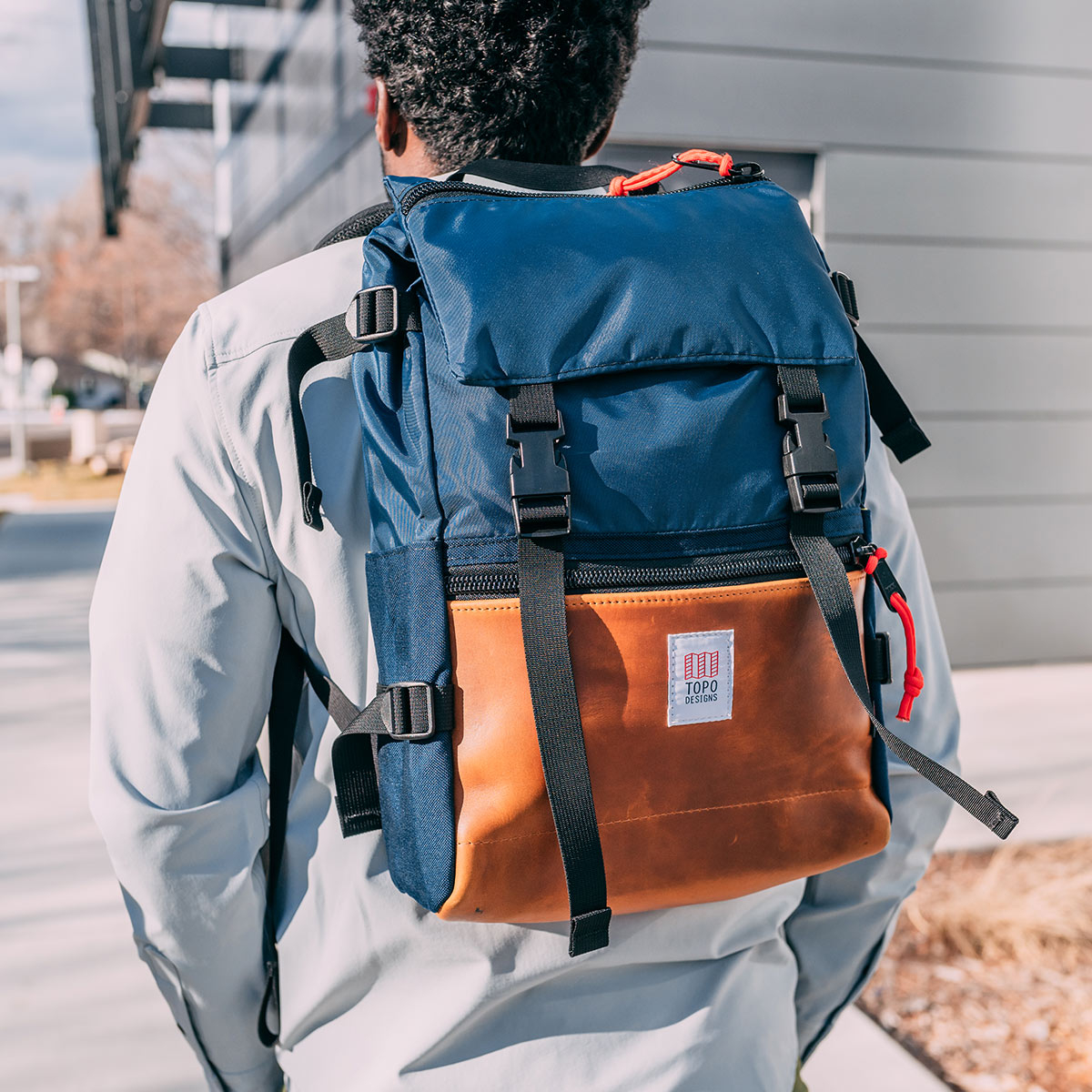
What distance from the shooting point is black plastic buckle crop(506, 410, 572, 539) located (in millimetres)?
921

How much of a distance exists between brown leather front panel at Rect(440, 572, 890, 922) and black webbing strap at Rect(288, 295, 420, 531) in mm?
192

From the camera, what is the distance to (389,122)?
3.95 ft

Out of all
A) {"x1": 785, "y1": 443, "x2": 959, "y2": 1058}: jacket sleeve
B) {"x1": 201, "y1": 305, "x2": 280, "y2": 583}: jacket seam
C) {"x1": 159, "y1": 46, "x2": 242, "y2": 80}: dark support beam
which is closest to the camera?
{"x1": 201, "y1": 305, "x2": 280, "y2": 583}: jacket seam

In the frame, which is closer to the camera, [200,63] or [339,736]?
[339,736]

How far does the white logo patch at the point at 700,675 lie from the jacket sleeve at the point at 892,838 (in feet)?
1.18

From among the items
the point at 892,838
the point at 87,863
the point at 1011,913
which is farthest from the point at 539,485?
the point at 87,863

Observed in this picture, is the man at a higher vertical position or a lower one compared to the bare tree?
higher

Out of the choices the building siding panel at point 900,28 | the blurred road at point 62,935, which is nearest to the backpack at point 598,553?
the blurred road at point 62,935

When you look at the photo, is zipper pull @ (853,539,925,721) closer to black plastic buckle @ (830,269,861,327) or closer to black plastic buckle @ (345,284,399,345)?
black plastic buckle @ (830,269,861,327)

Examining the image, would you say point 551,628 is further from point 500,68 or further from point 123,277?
point 123,277

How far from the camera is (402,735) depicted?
37.6 inches

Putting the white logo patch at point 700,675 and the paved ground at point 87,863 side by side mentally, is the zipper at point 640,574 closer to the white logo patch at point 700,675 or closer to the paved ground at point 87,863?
the white logo patch at point 700,675

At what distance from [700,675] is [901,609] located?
0.90 feet

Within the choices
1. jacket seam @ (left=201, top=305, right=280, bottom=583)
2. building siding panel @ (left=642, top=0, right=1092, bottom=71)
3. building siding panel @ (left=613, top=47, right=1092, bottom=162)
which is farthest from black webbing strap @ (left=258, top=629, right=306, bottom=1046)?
building siding panel @ (left=642, top=0, right=1092, bottom=71)
